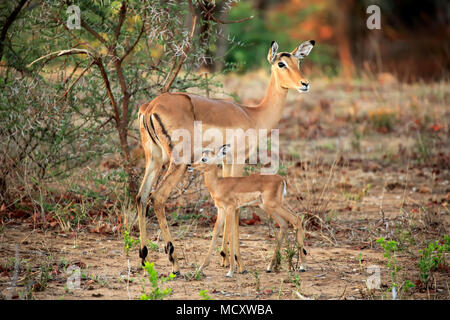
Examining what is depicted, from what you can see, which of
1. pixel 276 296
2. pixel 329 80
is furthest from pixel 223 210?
pixel 329 80

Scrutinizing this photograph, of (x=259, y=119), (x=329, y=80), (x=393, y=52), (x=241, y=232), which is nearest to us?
(x=259, y=119)

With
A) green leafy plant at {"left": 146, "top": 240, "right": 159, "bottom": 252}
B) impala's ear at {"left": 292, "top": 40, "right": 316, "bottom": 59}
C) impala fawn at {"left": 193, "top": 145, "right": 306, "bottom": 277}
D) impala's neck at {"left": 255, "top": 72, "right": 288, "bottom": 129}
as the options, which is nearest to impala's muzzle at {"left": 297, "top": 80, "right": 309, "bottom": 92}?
impala's neck at {"left": 255, "top": 72, "right": 288, "bottom": 129}

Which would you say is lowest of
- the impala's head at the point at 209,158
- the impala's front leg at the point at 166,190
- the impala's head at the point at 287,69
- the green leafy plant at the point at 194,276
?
the green leafy plant at the point at 194,276

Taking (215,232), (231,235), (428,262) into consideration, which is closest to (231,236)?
(231,235)

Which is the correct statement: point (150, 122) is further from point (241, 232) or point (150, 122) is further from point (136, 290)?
point (241, 232)

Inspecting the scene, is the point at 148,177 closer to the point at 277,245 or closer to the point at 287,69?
the point at 277,245

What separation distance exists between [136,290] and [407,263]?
9.15 ft

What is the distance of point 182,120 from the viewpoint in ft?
20.6

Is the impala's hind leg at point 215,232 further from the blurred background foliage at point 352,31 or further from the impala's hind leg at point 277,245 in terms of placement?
the blurred background foliage at point 352,31

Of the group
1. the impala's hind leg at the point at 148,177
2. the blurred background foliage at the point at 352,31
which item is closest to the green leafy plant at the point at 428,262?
the impala's hind leg at the point at 148,177

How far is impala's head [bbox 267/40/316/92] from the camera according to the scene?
7000 mm

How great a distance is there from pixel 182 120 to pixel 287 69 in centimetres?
150

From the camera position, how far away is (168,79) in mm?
7547

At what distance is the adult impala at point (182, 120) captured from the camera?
622 cm
